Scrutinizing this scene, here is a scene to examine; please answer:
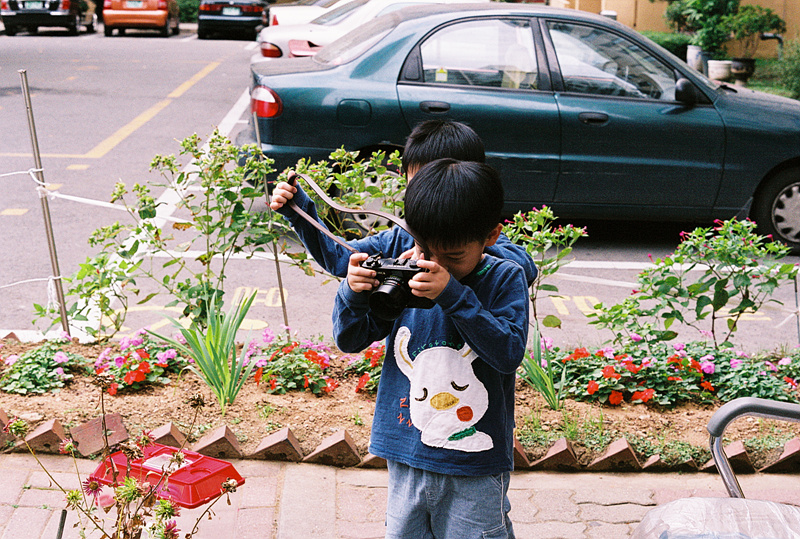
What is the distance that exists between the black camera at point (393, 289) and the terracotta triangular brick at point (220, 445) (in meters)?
1.49

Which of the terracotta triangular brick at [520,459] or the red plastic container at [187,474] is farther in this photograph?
the terracotta triangular brick at [520,459]

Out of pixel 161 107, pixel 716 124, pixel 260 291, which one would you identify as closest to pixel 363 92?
pixel 260 291

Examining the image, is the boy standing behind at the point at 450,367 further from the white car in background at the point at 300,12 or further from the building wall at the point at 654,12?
the building wall at the point at 654,12

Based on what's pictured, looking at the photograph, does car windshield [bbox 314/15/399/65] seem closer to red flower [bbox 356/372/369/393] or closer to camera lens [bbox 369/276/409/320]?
red flower [bbox 356/372/369/393]

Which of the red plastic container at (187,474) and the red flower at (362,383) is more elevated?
the red plastic container at (187,474)

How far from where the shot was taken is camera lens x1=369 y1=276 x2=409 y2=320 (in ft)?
5.49

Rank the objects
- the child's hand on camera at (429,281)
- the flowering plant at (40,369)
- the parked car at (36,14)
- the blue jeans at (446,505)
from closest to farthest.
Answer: the child's hand on camera at (429,281) → the blue jeans at (446,505) → the flowering plant at (40,369) → the parked car at (36,14)

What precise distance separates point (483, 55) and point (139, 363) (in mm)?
3523

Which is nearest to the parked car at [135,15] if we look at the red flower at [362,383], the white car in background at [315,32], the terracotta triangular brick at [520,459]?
the white car in background at [315,32]

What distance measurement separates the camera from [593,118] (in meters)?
5.83

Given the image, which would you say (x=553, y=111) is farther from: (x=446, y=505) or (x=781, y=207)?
(x=446, y=505)

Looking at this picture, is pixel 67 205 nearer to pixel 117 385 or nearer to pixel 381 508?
pixel 117 385

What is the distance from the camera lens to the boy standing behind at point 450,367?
5.77ft

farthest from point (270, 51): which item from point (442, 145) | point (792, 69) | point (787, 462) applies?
point (792, 69)
